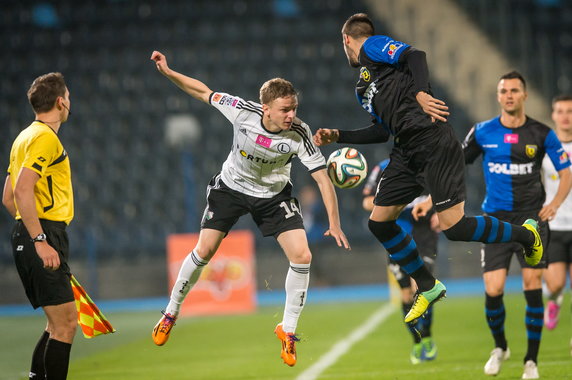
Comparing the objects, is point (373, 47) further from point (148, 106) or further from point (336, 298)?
point (148, 106)

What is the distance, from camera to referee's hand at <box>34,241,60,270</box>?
532 cm

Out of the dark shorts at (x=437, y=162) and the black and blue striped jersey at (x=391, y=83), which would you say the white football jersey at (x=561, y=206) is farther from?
the black and blue striped jersey at (x=391, y=83)

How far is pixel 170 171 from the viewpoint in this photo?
60.1 feet

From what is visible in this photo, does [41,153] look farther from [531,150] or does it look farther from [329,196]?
[531,150]

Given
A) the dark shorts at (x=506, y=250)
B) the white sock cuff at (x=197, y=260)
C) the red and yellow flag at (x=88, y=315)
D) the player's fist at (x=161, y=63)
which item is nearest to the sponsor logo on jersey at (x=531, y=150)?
the dark shorts at (x=506, y=250)

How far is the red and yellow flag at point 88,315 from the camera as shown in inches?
238

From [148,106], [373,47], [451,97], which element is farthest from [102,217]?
[373,47]

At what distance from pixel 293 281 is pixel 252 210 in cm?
64

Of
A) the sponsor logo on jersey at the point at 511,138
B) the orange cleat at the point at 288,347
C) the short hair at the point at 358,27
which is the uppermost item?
the short hair at the point at 358,27

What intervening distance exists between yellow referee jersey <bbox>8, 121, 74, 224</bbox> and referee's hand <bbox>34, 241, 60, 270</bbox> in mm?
292

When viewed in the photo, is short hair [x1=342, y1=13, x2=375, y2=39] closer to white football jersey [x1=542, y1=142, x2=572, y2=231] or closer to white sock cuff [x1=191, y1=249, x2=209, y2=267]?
white sock cuff [x1=191, y1=249, x2=209, y2=267]

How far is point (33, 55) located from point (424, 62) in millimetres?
15438

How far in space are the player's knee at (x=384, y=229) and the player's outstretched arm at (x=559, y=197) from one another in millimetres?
1324

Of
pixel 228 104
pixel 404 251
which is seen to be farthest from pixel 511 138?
pixel 228 104
